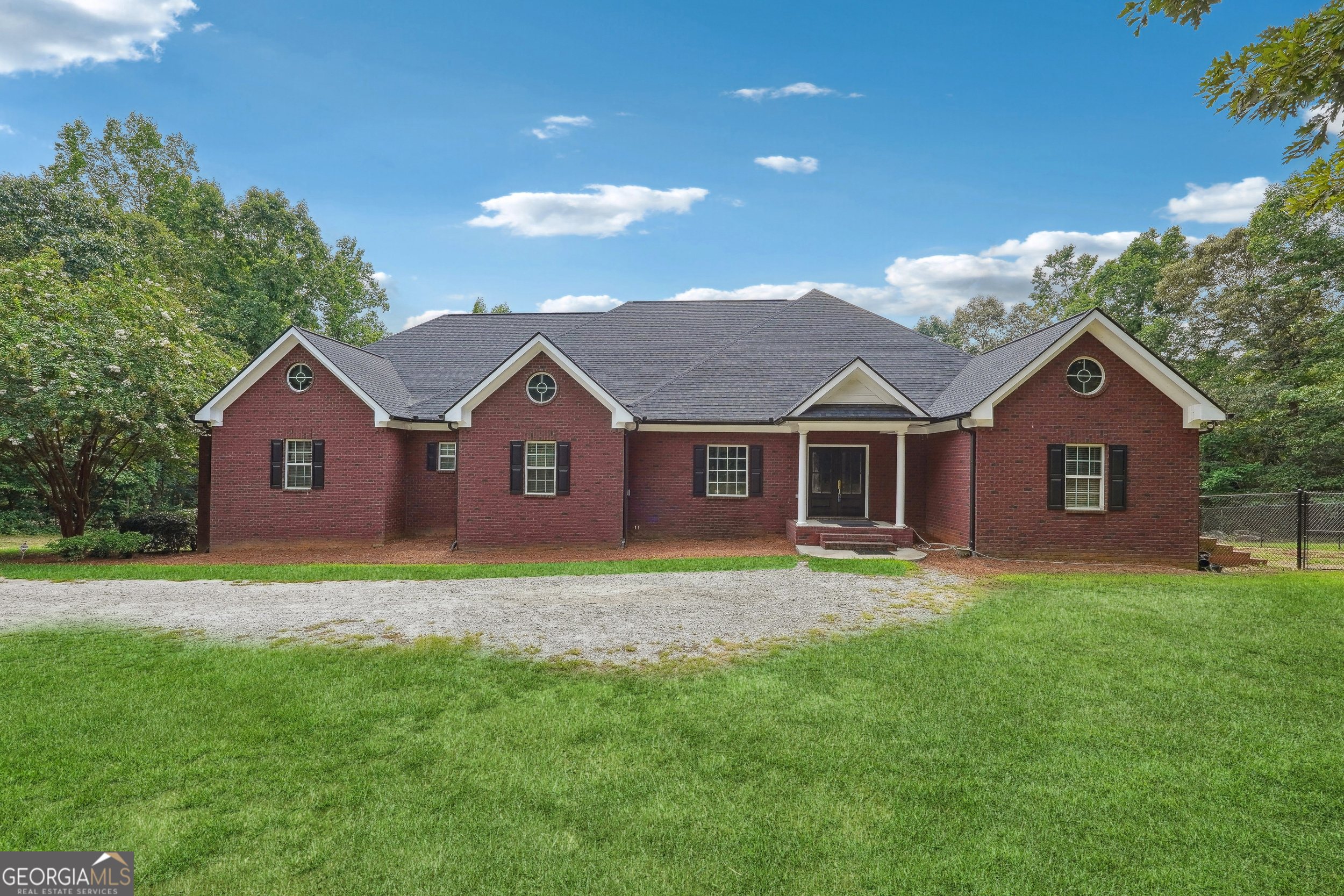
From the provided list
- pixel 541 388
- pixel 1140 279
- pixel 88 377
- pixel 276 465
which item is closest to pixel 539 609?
pixel 541 388

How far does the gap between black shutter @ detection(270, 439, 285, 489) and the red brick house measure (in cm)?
7

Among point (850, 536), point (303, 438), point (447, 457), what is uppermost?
point (303, 438)

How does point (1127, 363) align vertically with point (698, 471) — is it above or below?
above

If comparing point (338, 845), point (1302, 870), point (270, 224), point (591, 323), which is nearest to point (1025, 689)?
point (1302, 870)

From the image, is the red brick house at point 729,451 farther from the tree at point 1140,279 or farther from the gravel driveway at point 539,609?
the tree at point 1140,279

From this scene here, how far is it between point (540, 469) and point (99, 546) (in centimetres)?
1059

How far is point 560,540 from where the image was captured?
15.2 metres

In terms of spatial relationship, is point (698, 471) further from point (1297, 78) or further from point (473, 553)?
point (1297, 78)

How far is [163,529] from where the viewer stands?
16266mm

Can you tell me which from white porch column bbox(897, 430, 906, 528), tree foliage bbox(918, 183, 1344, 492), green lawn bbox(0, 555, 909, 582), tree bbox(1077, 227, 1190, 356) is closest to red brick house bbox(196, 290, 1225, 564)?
white porch column bbox(897, 430, 906, 528)

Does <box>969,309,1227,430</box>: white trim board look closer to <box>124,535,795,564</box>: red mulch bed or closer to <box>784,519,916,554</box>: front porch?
<box>784,519,916,554</box>: front porch

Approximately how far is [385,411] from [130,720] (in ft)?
37.3

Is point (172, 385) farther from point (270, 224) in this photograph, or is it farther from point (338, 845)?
point (270, 224)

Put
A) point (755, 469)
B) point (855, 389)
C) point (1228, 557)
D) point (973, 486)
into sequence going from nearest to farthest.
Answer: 1. point (1228, 557)
2. point (973, 486)
3. point (855, 389)
4. point (755, 469)
